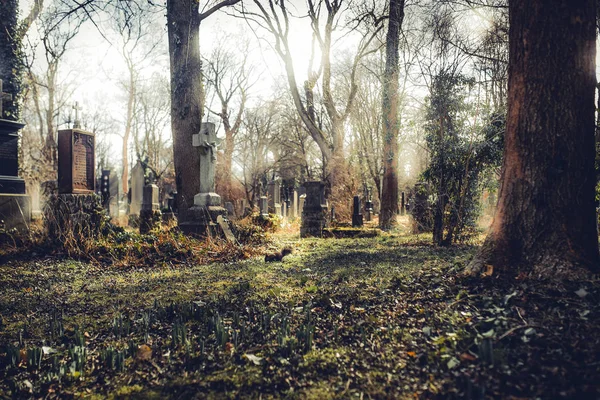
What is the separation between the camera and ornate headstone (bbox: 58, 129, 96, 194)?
843 centimetres

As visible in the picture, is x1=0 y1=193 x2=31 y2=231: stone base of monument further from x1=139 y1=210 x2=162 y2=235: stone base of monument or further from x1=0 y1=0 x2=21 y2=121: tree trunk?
x1=0 y1=0 x2=21 y2=121: tree trunk

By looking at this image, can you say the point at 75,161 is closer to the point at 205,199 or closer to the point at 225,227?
the point at 205,199

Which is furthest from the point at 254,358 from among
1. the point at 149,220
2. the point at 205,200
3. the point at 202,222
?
the point at 149,220

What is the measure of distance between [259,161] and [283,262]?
2174 cm

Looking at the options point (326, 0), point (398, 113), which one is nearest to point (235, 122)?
point (326, 0)

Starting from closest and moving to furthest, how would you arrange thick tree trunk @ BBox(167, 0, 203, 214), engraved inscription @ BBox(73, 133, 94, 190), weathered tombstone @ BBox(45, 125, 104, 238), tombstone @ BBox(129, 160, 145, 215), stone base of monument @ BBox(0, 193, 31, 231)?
weathered tombstone @ BBox(45, 125, 104, 238), stone base of monument @ BBox(0, 193, 31, 231), engraved inscription @ BBox(73, 133, 94, 190), thick tree trunk @ BBox(167, 0, 203, 214), tombstone @ BBox(129, 160, 145, 215)

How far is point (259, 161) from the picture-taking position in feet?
90.3

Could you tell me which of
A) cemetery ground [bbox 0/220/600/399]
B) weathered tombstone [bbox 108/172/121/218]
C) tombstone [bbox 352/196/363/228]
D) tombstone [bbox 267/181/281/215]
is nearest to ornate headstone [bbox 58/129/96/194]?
cemetery ground [bbox 0/220/600/399]

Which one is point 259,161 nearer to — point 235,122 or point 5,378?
point 235,122

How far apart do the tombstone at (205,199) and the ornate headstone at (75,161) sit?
224 centimetres

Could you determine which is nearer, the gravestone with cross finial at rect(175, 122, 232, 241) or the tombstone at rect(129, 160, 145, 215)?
the gravestone with cross finial at rect(175, 122, 232, 241)

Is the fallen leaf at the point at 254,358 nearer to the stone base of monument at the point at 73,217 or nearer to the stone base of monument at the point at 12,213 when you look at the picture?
the stone base of monument at the point at 73,217

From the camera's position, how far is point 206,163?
9.62 meters

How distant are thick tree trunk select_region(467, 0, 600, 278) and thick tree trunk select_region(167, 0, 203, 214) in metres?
8.14
